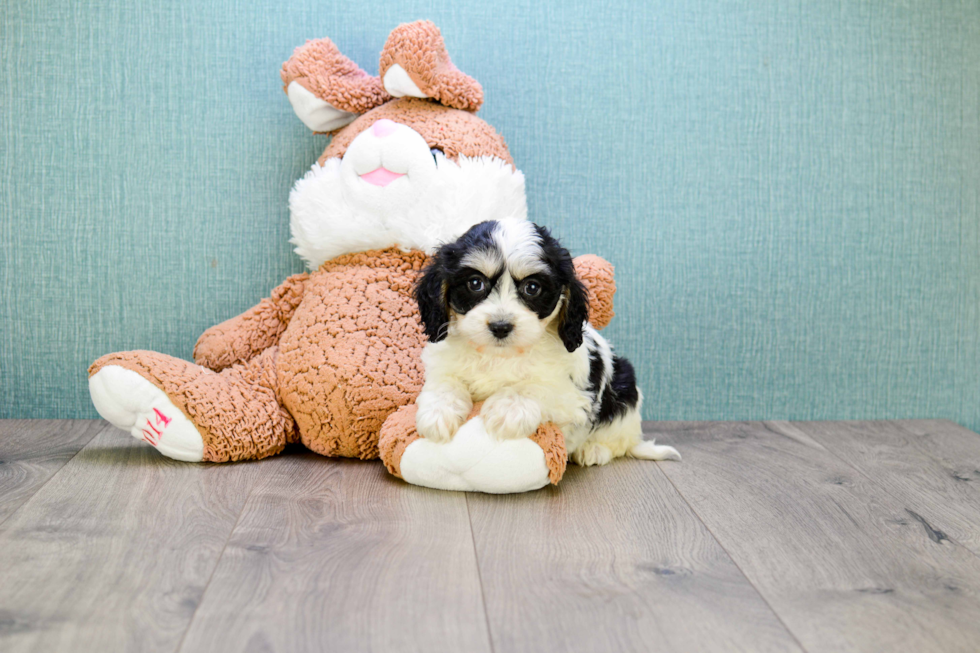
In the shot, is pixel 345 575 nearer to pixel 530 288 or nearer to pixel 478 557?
pixel 478 557

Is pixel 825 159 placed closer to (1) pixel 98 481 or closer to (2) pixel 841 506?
(2) pixel 841 506

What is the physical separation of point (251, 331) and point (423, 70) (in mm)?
792

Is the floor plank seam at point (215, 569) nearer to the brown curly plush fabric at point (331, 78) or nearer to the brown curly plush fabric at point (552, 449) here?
the brown curly plush fabric at point (552, 449)

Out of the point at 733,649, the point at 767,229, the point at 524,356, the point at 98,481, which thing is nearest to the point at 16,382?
the point at 98,481

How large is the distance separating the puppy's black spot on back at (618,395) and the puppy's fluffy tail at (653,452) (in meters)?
0.13

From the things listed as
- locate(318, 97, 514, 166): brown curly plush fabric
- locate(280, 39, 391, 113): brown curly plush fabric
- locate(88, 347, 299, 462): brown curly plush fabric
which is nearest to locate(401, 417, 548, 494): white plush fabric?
locate(88, 347, 299, 462): brown curly plush fabric

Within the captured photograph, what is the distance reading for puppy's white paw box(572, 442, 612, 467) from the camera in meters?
1.97

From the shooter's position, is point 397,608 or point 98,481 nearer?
point 397,608

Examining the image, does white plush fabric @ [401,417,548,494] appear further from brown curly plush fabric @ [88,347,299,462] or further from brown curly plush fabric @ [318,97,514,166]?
brown curly plush fabric @ [318,97,514,166]

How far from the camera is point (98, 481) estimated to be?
5.70 ft

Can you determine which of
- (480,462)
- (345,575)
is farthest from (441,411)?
(345,575)

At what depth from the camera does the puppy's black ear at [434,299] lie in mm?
1646

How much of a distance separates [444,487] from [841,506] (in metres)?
0.86

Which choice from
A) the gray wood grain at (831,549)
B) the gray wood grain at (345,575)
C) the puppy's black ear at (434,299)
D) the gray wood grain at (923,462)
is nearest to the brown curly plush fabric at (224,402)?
the gray wood grain at (345,575)
